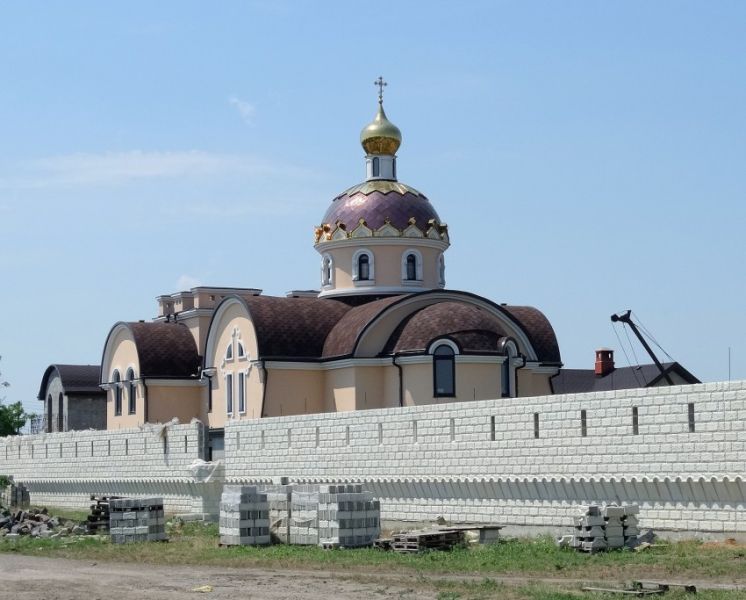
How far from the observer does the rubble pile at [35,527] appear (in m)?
31.0

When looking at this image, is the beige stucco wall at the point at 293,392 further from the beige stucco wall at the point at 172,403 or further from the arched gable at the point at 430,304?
the beige stucco wall at the point at 172,403

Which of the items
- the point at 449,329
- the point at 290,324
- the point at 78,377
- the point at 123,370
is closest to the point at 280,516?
the point at 449,329

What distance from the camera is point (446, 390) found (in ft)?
126

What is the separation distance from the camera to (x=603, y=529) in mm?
22344

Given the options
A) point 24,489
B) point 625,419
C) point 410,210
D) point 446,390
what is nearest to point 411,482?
point 625,419

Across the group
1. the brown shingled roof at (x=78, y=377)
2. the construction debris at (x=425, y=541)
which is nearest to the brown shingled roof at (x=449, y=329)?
the construction debris at (x=425, y=541)

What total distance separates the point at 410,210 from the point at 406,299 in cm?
419

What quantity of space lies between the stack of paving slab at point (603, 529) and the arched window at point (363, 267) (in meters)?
21.7

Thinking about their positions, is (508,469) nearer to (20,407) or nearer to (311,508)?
(311,508)

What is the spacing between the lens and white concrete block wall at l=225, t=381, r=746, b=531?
890 inches

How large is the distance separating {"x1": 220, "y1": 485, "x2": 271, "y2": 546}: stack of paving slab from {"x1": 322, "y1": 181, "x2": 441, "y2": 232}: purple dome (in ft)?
59.6

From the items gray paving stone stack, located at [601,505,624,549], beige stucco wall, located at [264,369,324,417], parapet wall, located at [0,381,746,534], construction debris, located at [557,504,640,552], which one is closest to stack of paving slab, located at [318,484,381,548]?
parapet wall, located at [0,381,746,534]

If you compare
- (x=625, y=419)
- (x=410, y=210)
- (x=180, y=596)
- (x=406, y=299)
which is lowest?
(x=180, y=596)

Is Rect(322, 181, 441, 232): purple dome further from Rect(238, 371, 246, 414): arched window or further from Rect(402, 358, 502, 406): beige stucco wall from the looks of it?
Rect(402, 358, 502, 406): beige stucco wall
